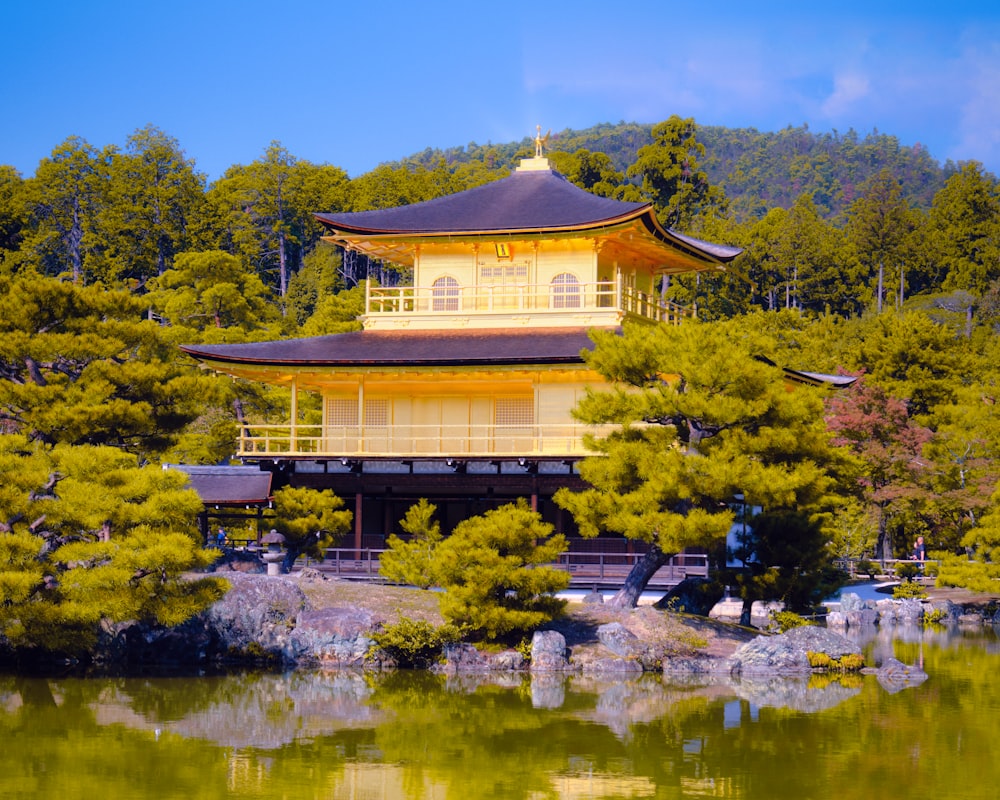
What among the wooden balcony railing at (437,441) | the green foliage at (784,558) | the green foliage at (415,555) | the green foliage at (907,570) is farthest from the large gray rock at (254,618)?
the green foliage at (907,570)

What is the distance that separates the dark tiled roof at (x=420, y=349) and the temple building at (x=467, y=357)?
1.9 inches

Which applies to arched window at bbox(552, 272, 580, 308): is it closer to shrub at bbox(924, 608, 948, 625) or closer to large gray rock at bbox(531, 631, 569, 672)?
shrub at bbox(924, 608, 948, 625)

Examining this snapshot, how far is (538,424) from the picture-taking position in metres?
29.4

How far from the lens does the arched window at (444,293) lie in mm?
33031

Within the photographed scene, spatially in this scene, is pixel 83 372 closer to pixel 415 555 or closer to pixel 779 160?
pixel 415 555

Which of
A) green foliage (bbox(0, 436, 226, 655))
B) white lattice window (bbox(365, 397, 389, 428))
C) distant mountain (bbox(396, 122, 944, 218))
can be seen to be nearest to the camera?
green foliage (bbox(0, 436, 226, 655))

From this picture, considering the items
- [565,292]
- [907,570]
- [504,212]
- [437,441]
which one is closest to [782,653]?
[437,441]

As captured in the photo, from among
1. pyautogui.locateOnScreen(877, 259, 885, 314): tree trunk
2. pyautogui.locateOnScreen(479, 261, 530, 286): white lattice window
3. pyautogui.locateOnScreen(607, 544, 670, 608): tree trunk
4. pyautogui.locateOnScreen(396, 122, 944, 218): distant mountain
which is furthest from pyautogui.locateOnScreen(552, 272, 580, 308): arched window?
pyautogui.locateOnScreen(396, 122, 944, 218): distant mountain

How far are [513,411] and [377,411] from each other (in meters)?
3.26

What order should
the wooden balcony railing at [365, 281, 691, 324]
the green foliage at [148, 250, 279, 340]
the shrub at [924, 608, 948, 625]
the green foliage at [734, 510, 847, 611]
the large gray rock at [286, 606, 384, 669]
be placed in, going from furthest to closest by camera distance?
the green foliage at [148, 250, 279, 340] < the wooden balcony railing at [365, 281, 691, 324] < the shrub at [924, 608, 948, 625] < the green foliage at [734, 510, 847, 611] < the large gray rock at [286, 606, 384, 669]

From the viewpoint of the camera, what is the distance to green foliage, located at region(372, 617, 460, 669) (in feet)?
69.5

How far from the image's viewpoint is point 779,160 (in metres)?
127

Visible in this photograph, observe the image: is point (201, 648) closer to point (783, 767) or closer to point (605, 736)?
point (605, 736)

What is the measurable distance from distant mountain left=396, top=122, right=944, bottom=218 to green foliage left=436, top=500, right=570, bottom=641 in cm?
7554
